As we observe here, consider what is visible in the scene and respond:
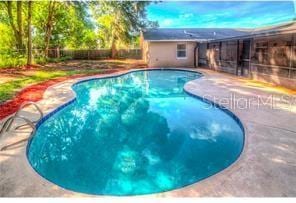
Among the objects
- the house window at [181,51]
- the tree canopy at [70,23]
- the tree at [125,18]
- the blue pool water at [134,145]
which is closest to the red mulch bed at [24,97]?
the blue pool water at [134,145]

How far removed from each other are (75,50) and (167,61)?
13604mm

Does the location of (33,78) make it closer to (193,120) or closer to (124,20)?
(193,120)

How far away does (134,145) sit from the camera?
20.4ft

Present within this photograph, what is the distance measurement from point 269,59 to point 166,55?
33.5ft

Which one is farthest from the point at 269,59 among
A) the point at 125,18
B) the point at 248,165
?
the point at 125,18

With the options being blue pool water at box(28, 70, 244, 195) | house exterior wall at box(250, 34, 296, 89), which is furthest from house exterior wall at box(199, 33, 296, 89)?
blue pool water at box(28, 70, 244, 195)

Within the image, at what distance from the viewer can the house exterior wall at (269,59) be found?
1095cm

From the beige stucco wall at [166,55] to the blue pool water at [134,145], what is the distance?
11120 mm

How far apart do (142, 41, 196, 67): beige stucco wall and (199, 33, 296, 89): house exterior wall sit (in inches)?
179

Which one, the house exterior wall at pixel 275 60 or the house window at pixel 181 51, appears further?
the house window at pixel 181 51

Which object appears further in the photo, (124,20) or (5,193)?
(124,20)

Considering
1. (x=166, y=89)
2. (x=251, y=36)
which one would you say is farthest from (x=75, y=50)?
(x=251, y=36)

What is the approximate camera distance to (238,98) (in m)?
9.45

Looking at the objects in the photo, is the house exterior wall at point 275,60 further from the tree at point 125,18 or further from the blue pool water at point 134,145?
the tree at point 125,18
